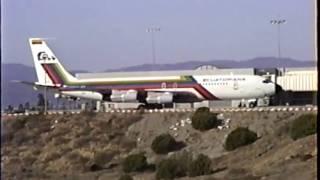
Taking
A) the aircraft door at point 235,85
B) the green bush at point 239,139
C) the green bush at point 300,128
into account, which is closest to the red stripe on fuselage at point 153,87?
the aircraft door at point 235,85

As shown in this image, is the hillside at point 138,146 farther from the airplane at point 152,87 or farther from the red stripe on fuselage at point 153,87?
the red stripe on fuselage at point 153,87

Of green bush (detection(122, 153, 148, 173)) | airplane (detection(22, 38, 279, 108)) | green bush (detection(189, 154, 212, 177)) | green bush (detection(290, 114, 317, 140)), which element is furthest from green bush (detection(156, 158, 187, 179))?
airplane (detection(22, 38, 279, 108))

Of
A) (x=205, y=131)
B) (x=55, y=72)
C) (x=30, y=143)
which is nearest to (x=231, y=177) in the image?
(x=30, y=143)

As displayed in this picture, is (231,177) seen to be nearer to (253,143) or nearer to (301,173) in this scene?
(301,173)

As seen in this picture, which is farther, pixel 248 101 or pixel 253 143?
pixel 248 101

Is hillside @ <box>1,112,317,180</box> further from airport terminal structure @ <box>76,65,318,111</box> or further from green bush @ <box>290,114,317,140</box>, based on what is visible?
airport terminal structure @ <box>76,65,318,111</box>

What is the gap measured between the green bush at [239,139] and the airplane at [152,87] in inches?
476

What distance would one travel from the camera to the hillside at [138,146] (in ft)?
51.0

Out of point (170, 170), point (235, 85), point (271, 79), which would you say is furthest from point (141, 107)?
point (170, 170)

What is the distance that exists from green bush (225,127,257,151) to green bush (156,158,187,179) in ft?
14.8

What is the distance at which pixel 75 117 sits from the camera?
97.7 feet

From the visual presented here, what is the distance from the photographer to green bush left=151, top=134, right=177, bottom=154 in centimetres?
2236

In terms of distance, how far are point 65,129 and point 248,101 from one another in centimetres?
1057

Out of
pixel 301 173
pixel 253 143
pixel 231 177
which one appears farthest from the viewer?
pixel 253 143
